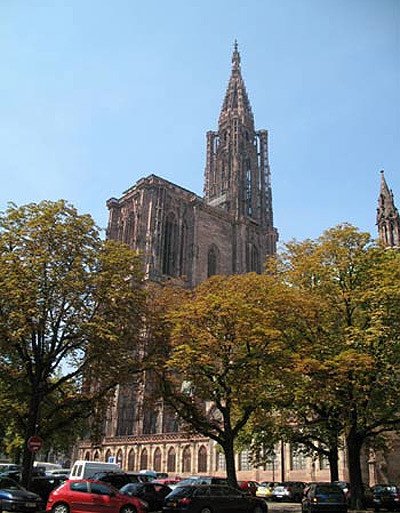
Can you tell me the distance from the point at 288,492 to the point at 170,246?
52628 mm

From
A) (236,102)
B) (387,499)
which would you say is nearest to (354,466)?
(387,499)

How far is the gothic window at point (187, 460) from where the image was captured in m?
56.9

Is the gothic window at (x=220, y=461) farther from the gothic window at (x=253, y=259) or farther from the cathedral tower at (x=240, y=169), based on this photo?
the cathedral tower at (x=240, y=169)

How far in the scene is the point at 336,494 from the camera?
23453 mm

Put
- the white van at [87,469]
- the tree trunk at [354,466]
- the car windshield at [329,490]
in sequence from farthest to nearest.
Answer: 1. the white van at [87,469]
2. the tree trunk at [354,466]
3. the car windshield at [329,490]

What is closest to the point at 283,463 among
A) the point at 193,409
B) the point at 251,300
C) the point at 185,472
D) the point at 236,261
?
the point at 185,472

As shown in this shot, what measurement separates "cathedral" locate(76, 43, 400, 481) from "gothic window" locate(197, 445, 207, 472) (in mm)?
93

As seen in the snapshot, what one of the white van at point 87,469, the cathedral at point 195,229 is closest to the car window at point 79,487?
the white van at point 87,469

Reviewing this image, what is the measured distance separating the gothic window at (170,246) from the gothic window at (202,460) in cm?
3190

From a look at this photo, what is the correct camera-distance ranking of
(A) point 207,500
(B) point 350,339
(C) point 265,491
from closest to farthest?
(A) point 207,500, (B) point 350,339, (C) point 265,491

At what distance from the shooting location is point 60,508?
1894 centimetres

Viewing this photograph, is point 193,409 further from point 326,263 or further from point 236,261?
point 236,261

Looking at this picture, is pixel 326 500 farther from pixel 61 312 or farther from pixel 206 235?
pixel 206 235

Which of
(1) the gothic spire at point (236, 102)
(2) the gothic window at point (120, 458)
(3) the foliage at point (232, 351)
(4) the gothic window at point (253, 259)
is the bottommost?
(2) the gothic window at point (120, 458)
